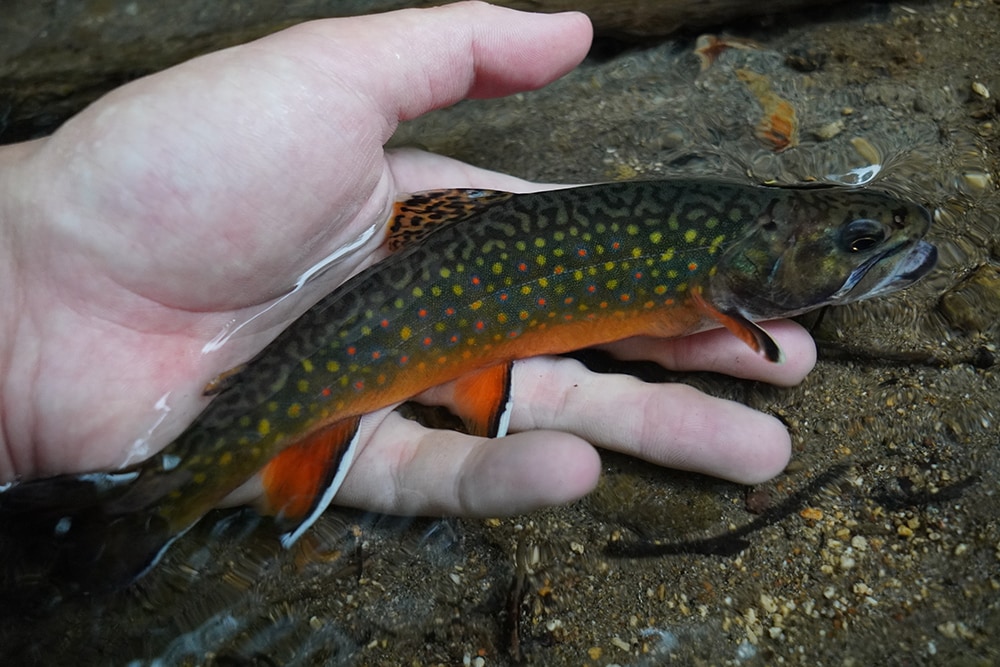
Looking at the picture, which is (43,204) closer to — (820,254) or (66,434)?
(66,434)

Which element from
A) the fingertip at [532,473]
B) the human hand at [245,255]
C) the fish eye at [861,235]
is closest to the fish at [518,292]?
the fish eye at [861,235]

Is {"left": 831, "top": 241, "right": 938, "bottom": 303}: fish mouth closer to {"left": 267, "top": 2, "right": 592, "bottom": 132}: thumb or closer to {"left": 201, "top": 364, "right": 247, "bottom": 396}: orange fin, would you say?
{"left": 267, "top": 2, "right": 592, "bottom": 132}: thumb

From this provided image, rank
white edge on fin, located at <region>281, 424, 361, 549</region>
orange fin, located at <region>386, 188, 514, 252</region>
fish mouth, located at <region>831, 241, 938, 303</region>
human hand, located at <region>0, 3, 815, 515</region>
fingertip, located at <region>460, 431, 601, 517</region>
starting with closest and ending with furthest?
fingertip, located at <region>460, 431, 601, 517</region>
human hand, located at <region>0, 3, 815, 515</region>
white edge on fin, located at <region>281, 424, 361, 549</region>
fish mouth, located at <region>831, 241, 938, 303</region>
orange fin, located at <region>386, 188, 514, 252</region>

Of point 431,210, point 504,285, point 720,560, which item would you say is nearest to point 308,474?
point 504,285

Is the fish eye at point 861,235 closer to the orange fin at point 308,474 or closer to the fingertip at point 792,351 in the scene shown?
the fingertip at point 792,351

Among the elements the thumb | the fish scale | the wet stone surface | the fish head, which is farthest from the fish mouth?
the thumb
